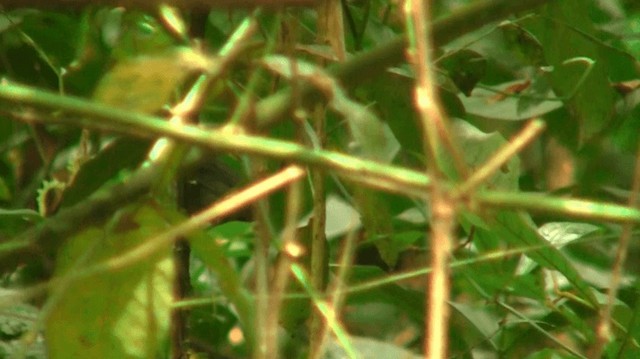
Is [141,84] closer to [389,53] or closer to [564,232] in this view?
[389,53]

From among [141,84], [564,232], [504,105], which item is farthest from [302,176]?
[504,105]

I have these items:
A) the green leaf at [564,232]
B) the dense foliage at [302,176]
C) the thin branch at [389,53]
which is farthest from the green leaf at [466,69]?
the thin branch at [389,53]

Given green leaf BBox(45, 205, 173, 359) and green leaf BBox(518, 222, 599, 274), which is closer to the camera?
green leaf BBox(45, 205, 173, 359)

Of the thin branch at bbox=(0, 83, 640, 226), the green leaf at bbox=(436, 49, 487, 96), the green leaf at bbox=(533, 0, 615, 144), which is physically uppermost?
the thin branch at bbox=(0, 83, 640, 226)

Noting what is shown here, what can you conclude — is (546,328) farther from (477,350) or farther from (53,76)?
(53,76)

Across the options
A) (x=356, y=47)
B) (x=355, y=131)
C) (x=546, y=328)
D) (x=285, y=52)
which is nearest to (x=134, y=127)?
(x=355, y=131)

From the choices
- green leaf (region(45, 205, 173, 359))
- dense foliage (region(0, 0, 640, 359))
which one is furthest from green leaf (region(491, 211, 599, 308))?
green leaf (region(45, 205, 173, 359))

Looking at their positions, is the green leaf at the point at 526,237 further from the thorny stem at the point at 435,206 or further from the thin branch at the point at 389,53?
the thorny stem at the point at 435,206

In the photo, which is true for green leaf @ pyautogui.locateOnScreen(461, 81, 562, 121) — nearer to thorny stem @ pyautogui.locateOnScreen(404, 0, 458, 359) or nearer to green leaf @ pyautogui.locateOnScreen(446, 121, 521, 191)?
green leaf @ pyautogui.locateOnScreen(446, 121, 521, 191)

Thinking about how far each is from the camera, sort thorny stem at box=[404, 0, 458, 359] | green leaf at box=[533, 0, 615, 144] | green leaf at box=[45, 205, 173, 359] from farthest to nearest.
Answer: green leaf at box=[533, 0, 615, 144] → green leaf at box=[45, 205, 173, 359] → thorny stem at box=[404, 0, 458, 359]

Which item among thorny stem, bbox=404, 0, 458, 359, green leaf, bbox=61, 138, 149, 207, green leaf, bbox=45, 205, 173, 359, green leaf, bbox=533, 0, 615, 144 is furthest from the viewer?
green leaf, bbox=533, 0, 615, 144
